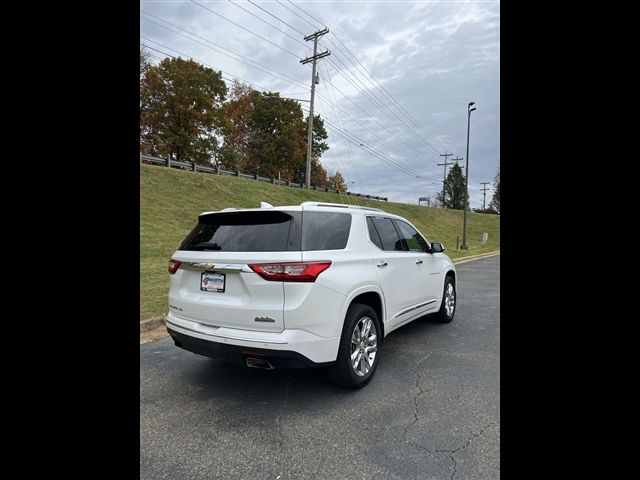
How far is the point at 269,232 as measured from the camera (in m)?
3.31

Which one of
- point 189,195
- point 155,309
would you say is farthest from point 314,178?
point 155,309

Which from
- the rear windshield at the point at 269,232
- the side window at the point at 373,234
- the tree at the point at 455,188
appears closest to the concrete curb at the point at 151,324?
the rear windshield at the point at 269,232

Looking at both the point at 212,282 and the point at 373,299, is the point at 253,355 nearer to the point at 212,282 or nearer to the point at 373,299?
the point at 212,282

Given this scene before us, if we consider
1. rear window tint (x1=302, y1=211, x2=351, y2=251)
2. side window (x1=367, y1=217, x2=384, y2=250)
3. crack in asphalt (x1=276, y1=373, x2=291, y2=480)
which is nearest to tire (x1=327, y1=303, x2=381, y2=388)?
crack in asphalt (x1=276, y1=373, x2=291, y2=480)

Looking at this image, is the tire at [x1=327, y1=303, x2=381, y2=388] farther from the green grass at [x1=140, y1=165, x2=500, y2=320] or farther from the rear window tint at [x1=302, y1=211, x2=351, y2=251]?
the green grass at [x1=140, y1=165, x2=500, y2=320]

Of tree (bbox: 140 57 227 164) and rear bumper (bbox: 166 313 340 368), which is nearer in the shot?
rear bumper (bbox: 166 313 340 368)

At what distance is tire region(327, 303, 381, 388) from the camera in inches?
132

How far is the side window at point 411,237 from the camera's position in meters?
4.97

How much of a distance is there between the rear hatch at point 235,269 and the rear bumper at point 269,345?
0.06m

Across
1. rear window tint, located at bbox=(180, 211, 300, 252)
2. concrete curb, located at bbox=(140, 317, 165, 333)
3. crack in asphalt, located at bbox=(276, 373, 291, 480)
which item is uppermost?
rear window tint, located at bbox=(180, 211, 300, 252)

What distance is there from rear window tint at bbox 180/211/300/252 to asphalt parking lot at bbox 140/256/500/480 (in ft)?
4.47
